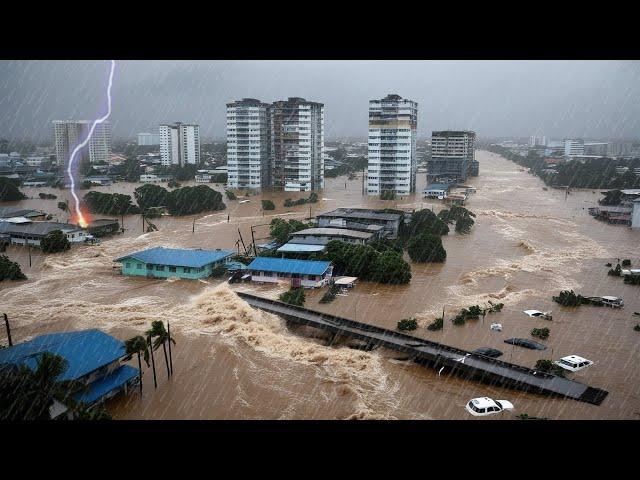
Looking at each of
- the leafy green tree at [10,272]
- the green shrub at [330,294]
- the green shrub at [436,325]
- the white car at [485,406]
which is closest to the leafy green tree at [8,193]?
the leafy green tree at [10,272]

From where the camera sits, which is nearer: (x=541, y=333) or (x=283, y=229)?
(x=541, y=333)

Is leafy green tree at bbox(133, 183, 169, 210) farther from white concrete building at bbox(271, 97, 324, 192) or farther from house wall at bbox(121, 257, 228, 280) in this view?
house wall at bbox(121, 257, 228, 280)

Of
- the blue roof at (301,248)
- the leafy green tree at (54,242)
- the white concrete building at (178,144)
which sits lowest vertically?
the leafy green tree at (54,242)

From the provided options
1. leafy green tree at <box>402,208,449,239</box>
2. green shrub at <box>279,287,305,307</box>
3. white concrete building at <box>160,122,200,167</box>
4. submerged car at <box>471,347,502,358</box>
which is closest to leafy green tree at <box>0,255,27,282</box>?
green shrub at <box>279,287,305,307</box>

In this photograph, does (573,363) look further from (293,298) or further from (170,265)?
(170,265)

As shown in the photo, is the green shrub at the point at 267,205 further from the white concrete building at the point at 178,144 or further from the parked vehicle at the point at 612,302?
the white concrete building at the point at 178,144

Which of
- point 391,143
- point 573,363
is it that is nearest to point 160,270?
point 573,363

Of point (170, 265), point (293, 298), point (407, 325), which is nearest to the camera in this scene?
point (407, 325)
